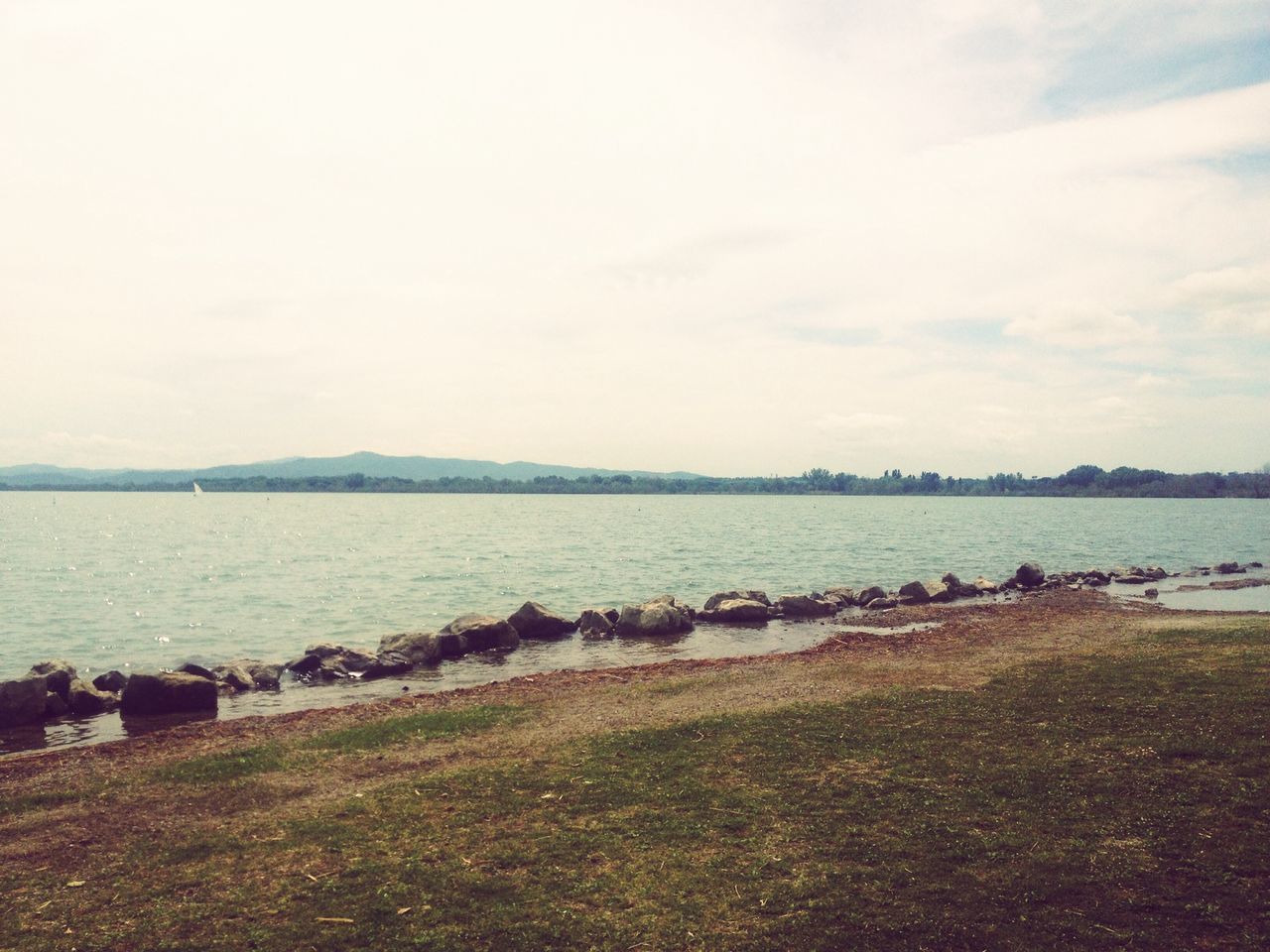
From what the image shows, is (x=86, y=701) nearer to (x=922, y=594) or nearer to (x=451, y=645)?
(x=451, y=645)

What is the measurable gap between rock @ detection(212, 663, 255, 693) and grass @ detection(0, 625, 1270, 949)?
15.1 metres

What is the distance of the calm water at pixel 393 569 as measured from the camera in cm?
3741

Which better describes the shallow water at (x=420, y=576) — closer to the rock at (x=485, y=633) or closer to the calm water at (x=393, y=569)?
the calm water at (x=393, y=569)

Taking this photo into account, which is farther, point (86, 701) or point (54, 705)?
point (86, 701)

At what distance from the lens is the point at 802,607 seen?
40406 millimetres

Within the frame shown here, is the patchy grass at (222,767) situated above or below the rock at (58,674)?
above

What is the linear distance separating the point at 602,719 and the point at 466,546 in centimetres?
7381

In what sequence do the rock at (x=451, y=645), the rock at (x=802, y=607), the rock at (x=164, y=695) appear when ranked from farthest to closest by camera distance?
the rock at (x=802, y=607) < the rock at (x=451, y=645) < the rock at (x=164, y=695)

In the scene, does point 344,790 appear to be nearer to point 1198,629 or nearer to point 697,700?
point 697,700

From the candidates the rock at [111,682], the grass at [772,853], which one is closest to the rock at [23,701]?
the rock at [111,682]

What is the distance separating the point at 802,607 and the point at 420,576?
3242 cm

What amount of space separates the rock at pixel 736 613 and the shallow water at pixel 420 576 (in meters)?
2.44

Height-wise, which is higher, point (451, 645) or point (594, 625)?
point (451, 645)

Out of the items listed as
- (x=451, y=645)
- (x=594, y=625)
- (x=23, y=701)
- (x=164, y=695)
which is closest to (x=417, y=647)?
(x=451, y=645)
